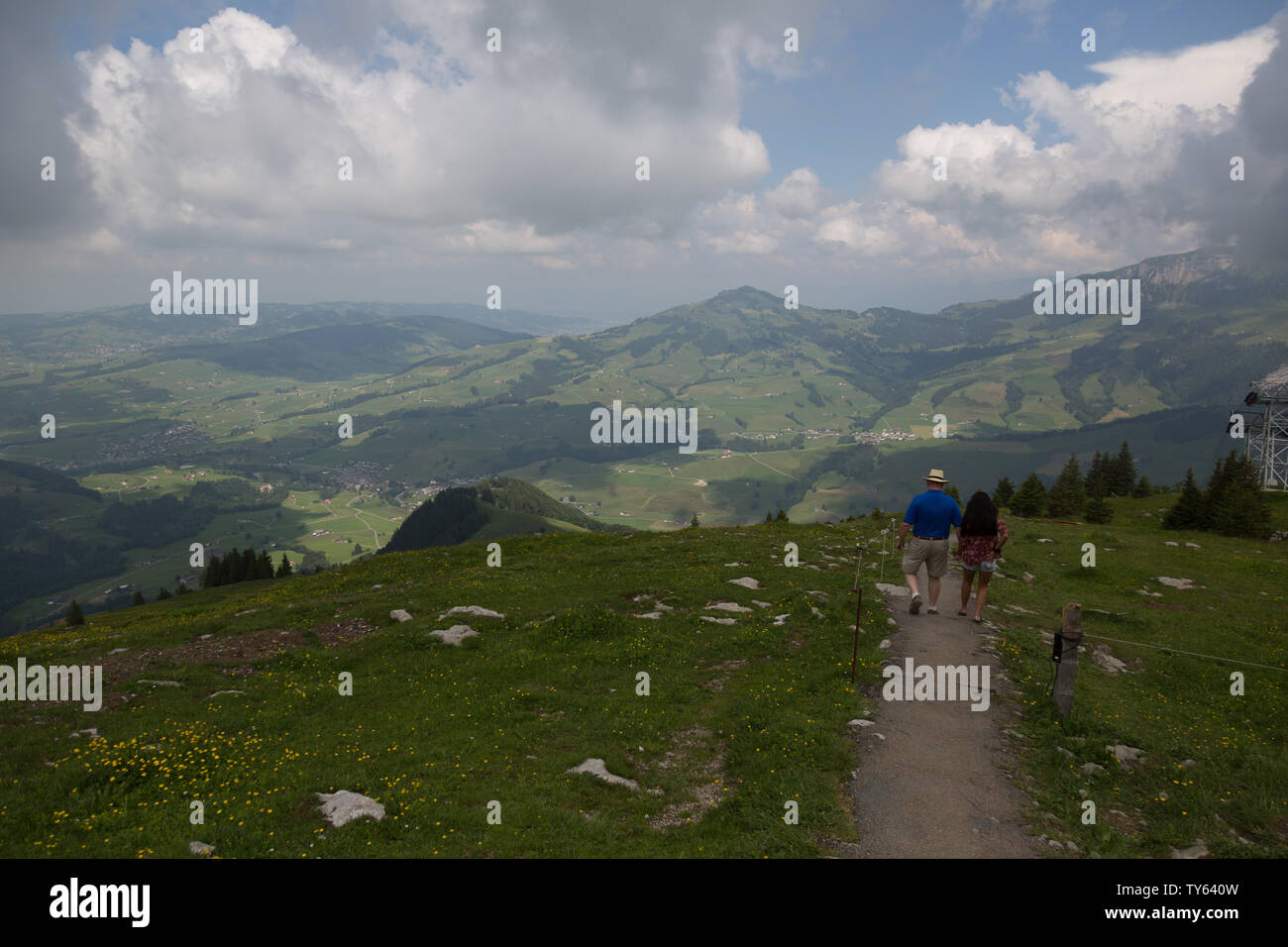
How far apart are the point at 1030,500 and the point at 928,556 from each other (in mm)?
52142

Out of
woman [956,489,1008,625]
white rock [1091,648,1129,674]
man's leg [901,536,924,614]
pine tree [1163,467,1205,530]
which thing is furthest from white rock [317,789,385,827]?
pine tree [1163,467,1205,530]

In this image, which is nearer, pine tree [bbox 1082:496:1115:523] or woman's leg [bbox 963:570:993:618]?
woman's leg [bbox 963:570:993:618]

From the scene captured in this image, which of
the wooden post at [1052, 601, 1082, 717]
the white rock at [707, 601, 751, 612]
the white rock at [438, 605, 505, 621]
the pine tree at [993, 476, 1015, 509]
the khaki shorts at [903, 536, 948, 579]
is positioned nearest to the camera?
the wooden post at [1052, 601, 1082, 717]

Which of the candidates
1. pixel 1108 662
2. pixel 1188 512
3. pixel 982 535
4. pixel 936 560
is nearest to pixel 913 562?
pixel 936 560

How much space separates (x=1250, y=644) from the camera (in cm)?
2169

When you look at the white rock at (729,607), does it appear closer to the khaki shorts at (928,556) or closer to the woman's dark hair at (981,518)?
the khaki shorts at (928,556)

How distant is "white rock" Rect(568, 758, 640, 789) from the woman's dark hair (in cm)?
1363

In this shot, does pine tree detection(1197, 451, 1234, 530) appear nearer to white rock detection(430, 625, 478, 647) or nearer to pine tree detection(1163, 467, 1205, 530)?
pine tree detection(1163, 467, 1205, 530)

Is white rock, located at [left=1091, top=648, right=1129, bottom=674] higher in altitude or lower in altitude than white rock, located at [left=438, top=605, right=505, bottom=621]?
lower

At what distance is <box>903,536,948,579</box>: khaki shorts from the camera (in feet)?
63.9

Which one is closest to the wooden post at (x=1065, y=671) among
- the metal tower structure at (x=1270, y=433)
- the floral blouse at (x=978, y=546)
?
the floral blouse at (x=978, y=546)

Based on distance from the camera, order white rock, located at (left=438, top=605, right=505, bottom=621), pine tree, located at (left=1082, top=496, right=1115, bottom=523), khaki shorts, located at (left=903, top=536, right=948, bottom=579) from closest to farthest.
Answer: khaki shorts, located at (left=903, top=536, right=948, bottom=579) → white rock, located at (left=438, top=605, right=505, bottom=621) → pine tree, located at (left=1082, top=496, right=1115, bottom=523)

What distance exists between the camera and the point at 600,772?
12828mm

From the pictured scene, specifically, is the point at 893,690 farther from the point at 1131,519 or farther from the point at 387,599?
the point at 1131,519
